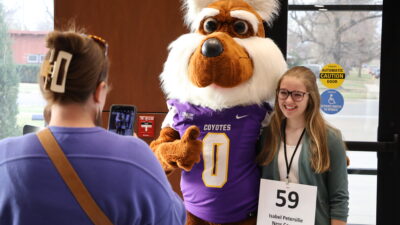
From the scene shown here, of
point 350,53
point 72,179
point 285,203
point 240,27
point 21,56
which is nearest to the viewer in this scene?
point 72,179

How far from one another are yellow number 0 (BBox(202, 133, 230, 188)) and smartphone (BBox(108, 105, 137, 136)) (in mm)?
392

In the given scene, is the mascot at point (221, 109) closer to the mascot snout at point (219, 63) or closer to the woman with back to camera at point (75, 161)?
the mascot snout at point (219, 63)

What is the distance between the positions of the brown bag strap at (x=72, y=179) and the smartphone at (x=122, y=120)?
732 mm

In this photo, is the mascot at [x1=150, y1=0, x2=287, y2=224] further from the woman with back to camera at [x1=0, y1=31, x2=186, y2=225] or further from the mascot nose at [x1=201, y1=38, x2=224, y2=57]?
the woman with back to camera at [x1=0, y1=31, x2=186, y2=225]

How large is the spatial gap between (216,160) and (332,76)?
3.92 feet

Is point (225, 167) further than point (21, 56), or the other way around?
point (21, 56)

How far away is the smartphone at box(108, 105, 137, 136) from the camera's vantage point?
1739 millimetres

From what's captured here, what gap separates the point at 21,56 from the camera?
2934mm

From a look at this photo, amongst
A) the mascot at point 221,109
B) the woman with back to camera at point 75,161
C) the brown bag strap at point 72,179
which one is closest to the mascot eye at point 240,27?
the mascot at point 221,109

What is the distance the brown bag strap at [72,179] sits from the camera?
0.98m

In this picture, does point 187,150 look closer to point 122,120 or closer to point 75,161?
point 122,120

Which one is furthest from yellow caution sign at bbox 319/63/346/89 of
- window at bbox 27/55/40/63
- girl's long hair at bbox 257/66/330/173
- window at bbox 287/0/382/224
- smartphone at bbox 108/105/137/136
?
window at bbox 27/55/40/63

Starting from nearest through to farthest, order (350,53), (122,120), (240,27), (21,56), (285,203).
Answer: (122,120)
(285,203)
(240,27)
(350,53)
(21,56)

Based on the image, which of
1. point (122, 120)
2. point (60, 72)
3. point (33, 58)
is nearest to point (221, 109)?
point (122, 120)
